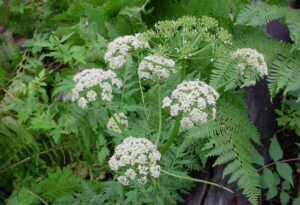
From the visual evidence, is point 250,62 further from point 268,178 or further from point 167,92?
point 268,178

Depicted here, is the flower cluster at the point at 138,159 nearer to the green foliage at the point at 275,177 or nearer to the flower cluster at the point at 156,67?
the flower cluster at the point at 156,67

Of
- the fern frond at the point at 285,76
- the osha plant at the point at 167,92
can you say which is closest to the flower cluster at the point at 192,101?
the osha plant at the point at 167,92

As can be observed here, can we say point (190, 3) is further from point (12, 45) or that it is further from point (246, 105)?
point (12, 45)

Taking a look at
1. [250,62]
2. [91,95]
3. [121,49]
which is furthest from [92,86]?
[250,62]

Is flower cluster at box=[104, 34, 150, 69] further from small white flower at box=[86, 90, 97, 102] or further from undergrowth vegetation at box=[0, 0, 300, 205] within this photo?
small white flower at box=[86, 90, 97, 102]

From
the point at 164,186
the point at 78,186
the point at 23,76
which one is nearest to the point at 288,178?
the point at 164,186

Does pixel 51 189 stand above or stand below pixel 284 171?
below

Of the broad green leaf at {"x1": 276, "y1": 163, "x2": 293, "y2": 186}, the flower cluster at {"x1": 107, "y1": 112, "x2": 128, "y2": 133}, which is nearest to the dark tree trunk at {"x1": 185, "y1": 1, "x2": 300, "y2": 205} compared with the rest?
the broad green leaf at {"x1": 276, "y1": 163, "x2": 293, "y2": 186}
